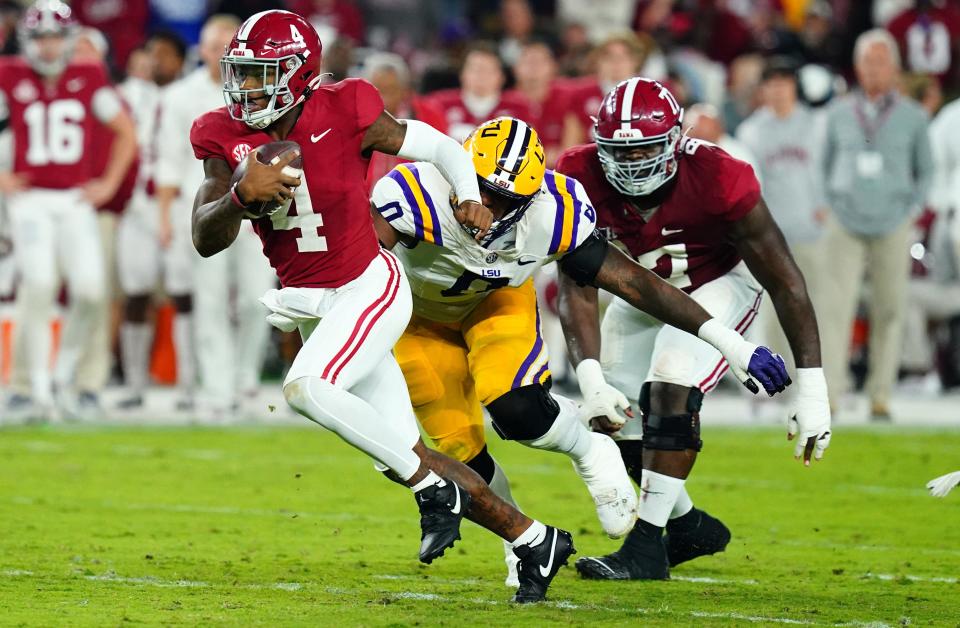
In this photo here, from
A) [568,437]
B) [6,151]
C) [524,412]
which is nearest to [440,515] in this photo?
[524,412]

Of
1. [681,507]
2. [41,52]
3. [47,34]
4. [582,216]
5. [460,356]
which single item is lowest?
[681,507]

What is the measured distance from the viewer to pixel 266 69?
4883 millimetres

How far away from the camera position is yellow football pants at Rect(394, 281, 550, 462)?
5.40 metres

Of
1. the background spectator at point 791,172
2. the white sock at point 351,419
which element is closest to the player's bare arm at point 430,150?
the white sock at point 351,419

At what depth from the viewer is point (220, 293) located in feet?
32.4

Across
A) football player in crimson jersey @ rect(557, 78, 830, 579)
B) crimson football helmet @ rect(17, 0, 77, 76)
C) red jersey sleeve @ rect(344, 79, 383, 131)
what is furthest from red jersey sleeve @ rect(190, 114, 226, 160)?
crimson football helmet @ rect(17, 0, 77, 76)

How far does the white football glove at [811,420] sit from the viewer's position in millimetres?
5336

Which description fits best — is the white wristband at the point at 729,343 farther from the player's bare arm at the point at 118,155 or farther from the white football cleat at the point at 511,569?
the player's bare arm at the point at 118,155

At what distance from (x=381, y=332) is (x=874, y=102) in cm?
611

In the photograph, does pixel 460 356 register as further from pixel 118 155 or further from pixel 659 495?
pixel 118 155

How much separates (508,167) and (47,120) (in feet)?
17.5

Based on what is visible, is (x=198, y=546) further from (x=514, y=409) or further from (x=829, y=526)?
(x=829, y=526)

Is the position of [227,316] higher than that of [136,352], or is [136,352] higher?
[227,316]

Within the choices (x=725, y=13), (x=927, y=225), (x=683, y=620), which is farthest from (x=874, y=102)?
(x=683, y=620)
